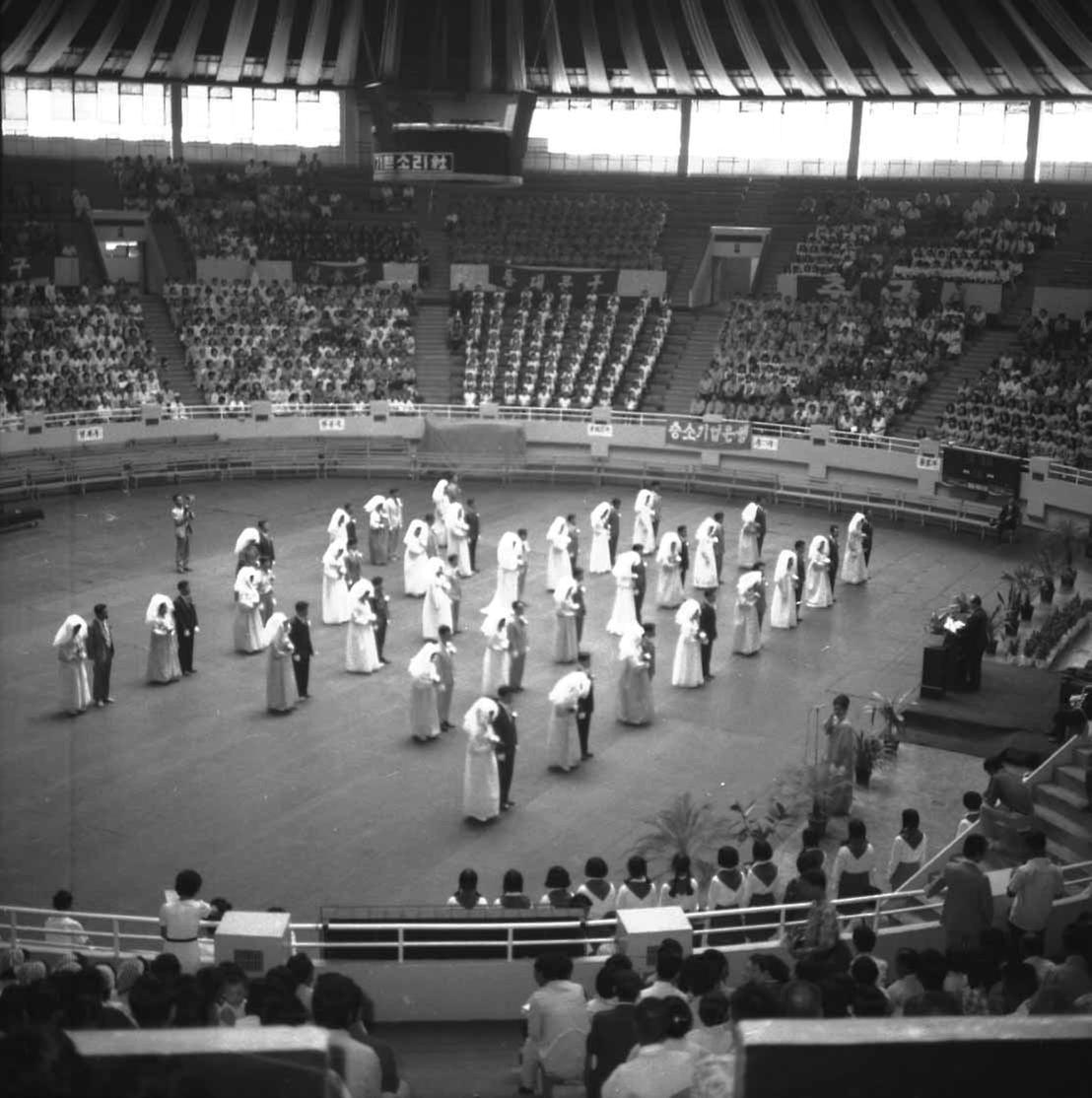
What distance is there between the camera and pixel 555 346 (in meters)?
35.1

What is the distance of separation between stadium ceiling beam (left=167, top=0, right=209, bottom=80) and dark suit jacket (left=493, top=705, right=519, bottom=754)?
27.5m

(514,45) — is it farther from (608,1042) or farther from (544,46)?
(608,1042)

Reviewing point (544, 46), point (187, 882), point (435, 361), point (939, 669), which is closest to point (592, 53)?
point (544, 46)

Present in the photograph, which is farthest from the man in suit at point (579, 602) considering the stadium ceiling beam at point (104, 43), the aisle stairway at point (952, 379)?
the stadium ceiling beam at point (104, 43)

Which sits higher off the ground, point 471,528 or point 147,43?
point 147,43

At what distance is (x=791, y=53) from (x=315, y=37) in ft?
38.1

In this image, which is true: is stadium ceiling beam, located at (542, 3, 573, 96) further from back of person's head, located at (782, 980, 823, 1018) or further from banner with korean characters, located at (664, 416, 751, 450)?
back of person's head, located at (782, 980, 823, 1018)

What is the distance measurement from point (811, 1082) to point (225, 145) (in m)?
42.7

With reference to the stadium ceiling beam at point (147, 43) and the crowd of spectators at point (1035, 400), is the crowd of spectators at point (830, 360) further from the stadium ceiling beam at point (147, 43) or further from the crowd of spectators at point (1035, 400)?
the stadium ceiling beam at point (147, 43)

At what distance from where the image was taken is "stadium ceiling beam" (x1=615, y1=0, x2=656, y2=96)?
36781 mm

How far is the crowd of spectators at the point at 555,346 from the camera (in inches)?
1330

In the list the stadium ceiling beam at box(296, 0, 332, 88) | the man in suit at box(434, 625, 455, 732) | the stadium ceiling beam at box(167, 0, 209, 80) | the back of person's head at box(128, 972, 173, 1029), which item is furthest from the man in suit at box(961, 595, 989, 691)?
the stadium ceiling beam at box(167, 0, 209, 80)

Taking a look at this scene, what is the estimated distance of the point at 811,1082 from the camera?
8.14 ft

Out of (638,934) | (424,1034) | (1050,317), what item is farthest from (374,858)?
(1050,317)
